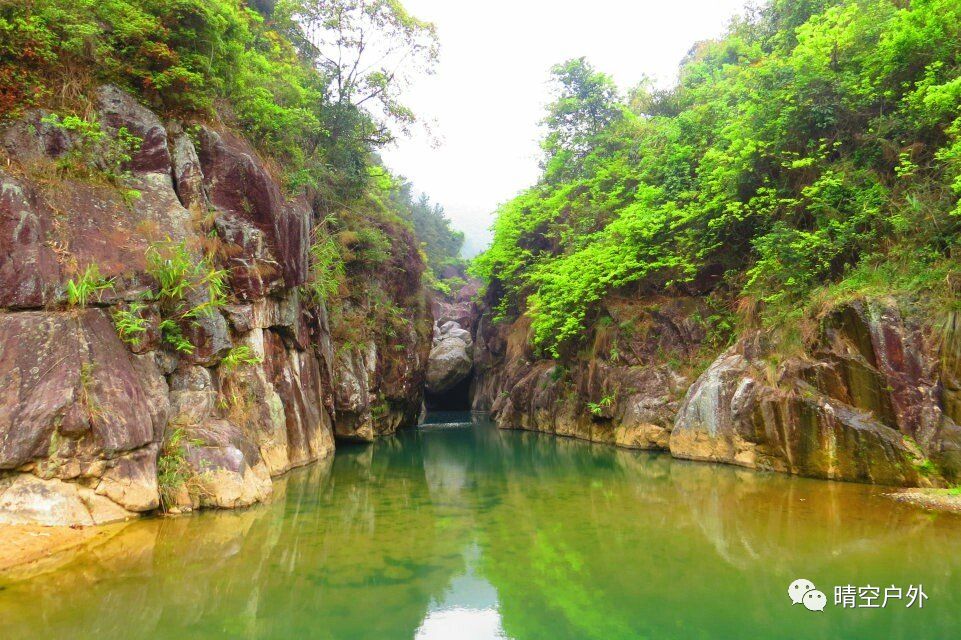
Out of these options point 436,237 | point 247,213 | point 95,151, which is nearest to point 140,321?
point 95,151

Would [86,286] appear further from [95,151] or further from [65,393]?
[95,151]

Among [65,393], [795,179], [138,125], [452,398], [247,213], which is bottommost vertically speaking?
[452,398]

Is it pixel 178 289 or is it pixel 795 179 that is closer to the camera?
pixel 178 289

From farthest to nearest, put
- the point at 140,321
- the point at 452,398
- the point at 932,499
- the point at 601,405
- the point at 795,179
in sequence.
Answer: the point at 452,398 < the point at 601,405 < the point at 795,179 < the point at 140,321 < the point at 932,499

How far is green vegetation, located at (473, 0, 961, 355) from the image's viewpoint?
931 cm

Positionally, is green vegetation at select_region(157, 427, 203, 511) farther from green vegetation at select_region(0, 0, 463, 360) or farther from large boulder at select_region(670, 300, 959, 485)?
large boulder at select_region(670, 300, 959, 485)

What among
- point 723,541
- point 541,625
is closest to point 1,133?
point 541,625

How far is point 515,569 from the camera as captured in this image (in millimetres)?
5672

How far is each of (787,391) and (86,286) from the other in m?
11.9

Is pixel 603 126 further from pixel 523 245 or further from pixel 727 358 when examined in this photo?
pixel 727 358

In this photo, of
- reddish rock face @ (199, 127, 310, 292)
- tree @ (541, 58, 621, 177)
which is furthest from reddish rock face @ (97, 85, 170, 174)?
tree @ (541, 58, 621, 177)

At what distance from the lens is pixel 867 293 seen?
932cm

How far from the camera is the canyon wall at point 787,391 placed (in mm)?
8344

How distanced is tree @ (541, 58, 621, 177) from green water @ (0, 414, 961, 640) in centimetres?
1697
